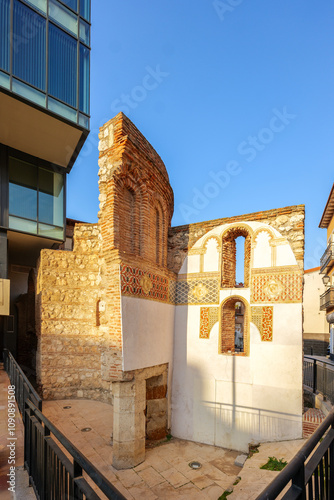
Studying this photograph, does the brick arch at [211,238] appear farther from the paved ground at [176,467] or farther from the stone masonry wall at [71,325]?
the paved ground at [176,467]

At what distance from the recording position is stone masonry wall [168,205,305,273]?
307 inches

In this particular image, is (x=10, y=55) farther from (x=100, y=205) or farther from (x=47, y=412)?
(x=47, y=412)

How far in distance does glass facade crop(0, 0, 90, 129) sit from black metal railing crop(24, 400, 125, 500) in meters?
9.60

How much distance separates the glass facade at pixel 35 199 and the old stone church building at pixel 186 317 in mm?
3984

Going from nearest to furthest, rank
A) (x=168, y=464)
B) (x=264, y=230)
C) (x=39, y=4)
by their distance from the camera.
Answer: (x=168, y=464)
(x=264, y=230)
(x=39, y=4)

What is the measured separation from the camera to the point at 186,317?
28.5 feet

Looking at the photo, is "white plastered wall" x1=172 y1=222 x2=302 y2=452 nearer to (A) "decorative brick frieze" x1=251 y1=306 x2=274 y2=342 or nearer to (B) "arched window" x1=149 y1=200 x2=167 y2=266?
(A) "decorative brick frieze" x1=251 y1=306 x2=274 y2=342

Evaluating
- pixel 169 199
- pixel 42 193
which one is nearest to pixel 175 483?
pixel 169 199

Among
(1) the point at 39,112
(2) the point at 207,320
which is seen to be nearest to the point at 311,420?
(2) the point at 207,320

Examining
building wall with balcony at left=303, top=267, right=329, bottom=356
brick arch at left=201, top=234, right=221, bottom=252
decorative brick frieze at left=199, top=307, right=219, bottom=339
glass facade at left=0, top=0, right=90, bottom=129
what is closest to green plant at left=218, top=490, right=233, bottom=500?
decorative brick frieze at left=199, top=307, right=219, bottom=339

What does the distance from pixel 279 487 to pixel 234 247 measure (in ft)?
26.1

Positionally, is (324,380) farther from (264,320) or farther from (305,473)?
(305,473)

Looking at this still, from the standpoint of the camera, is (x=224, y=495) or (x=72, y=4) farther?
(x=72, y=4)

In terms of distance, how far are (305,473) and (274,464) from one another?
17.7 ft
